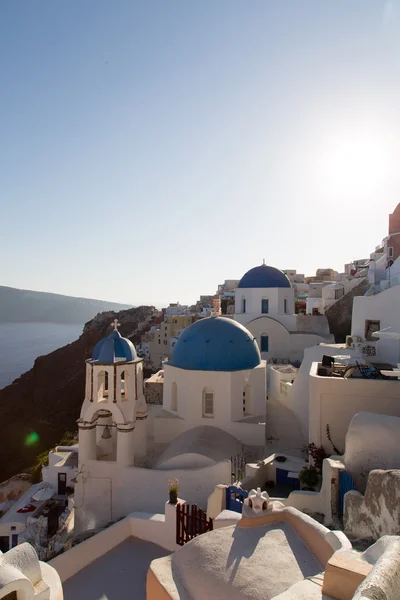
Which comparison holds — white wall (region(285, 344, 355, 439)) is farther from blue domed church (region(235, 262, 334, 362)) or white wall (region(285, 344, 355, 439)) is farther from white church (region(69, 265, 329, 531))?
blue domed church (region(235, 262, 334, 362))

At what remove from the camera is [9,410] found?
163 feet

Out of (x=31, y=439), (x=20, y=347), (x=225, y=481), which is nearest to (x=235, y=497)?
(x=225, y=481)

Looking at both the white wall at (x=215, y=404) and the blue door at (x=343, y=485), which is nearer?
the blue door at (x=343, y=485)

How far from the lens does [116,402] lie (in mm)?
12062

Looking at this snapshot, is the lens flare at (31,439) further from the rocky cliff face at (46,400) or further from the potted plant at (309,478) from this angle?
the potted plant at (309,478)

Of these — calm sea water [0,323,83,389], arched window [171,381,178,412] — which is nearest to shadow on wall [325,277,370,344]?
arched window [171,381,178,412]

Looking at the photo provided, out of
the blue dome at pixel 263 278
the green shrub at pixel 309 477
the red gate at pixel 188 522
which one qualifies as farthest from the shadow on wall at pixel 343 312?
the red gate at pixel 188 522

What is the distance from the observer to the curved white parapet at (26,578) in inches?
131

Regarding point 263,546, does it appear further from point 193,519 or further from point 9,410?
Result: point 9,410

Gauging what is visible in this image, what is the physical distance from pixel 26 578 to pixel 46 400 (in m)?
49.9

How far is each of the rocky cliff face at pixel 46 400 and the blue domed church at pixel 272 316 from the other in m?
23.8

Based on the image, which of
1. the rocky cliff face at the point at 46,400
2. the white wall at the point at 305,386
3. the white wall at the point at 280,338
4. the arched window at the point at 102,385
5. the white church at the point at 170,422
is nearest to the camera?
the white church at the point at 170,422

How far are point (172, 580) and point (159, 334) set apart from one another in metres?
40.1

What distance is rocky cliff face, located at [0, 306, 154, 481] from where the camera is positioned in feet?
132
